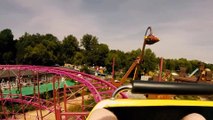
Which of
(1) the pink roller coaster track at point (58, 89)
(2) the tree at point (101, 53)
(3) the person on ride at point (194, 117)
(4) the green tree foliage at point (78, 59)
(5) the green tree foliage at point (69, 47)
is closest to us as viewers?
(3) the person on ride at point (194, 117)

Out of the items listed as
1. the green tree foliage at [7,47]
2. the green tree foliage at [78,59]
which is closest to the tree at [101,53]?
the green tree foliage at [78,59]

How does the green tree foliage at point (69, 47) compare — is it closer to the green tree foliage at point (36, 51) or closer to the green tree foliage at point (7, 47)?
the green tree foliage at point (36, 51)

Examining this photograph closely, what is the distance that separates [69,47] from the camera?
2441 inches

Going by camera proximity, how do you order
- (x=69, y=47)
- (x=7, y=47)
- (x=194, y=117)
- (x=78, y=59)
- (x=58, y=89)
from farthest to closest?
(x=69, y=47) < (x=7, y=47) < (x=78, y=59) < (x=58, y=89) < (x=194, y=117)

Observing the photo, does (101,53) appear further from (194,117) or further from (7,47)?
(194,117)

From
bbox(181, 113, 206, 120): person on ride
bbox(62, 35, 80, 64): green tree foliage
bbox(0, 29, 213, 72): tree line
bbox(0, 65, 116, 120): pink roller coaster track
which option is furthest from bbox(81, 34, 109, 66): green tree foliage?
bbox(181, 113, 206, 120): person on ride

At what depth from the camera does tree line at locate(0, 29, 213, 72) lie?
54.5 m

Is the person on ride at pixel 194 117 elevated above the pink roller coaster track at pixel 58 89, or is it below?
above

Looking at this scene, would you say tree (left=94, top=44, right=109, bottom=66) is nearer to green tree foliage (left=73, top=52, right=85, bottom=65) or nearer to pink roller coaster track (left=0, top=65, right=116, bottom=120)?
green tree foliage (left=73, top=52, right=85, bottom=65)

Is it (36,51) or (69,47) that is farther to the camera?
(69,47)

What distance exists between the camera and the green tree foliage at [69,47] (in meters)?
61.3

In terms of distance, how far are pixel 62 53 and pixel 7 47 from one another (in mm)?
13150

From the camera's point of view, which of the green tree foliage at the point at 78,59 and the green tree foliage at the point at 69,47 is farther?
the green tree foliage at the point at 69,47

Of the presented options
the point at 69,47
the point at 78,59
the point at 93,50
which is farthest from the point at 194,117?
the point at 69,47
